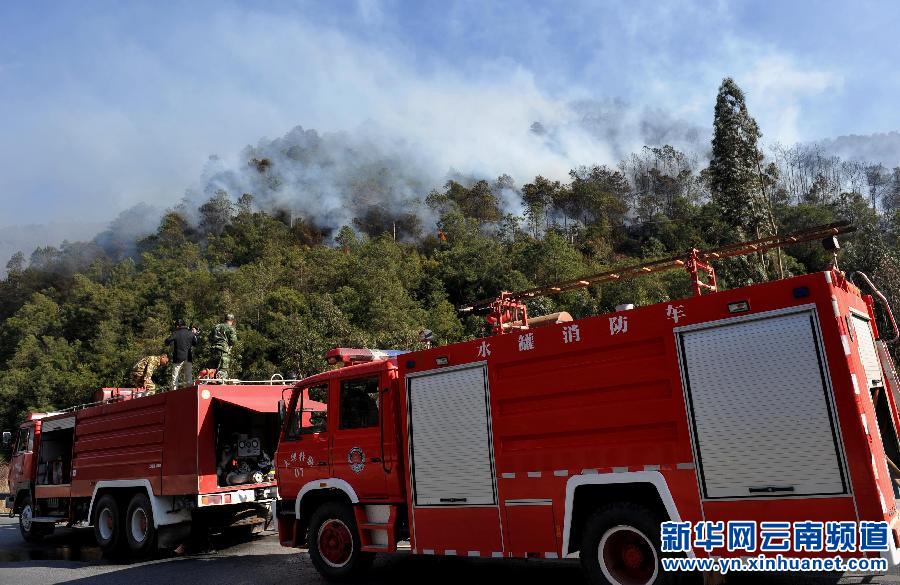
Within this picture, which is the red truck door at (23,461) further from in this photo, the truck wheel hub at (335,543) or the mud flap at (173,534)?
the truck wheel hub at (335,543)

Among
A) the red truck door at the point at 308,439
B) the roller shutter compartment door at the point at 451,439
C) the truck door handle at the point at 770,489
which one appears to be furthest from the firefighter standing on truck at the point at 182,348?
the truck door handle at the point at 770,489

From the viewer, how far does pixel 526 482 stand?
6.03m

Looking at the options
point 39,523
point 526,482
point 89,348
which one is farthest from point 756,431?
point 89,348

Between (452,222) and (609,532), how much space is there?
64.3 meters

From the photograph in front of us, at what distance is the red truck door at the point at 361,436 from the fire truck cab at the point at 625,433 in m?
0.02

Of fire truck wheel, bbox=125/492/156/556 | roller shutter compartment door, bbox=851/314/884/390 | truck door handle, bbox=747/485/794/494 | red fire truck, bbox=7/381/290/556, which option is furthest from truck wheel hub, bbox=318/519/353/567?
roller shutter compartment door, bbox=851/314/884/390

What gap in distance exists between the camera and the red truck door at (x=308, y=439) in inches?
308

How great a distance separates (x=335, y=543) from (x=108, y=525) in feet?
19.3

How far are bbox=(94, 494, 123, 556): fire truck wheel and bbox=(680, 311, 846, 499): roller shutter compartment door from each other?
32.4ft

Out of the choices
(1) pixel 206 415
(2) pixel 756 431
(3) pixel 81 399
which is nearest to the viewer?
(2) pixel 756 431

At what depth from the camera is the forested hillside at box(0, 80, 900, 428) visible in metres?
32.5

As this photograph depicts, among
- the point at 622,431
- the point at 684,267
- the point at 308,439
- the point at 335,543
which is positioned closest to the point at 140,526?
the point at 308,439

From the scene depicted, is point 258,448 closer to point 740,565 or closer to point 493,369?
point 493,369

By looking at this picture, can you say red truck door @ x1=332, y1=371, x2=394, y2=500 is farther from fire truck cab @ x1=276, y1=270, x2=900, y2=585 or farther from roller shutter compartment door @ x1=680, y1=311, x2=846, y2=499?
roller shutter compartment door @ x1=680, y1=311, x2=846, y2=499
